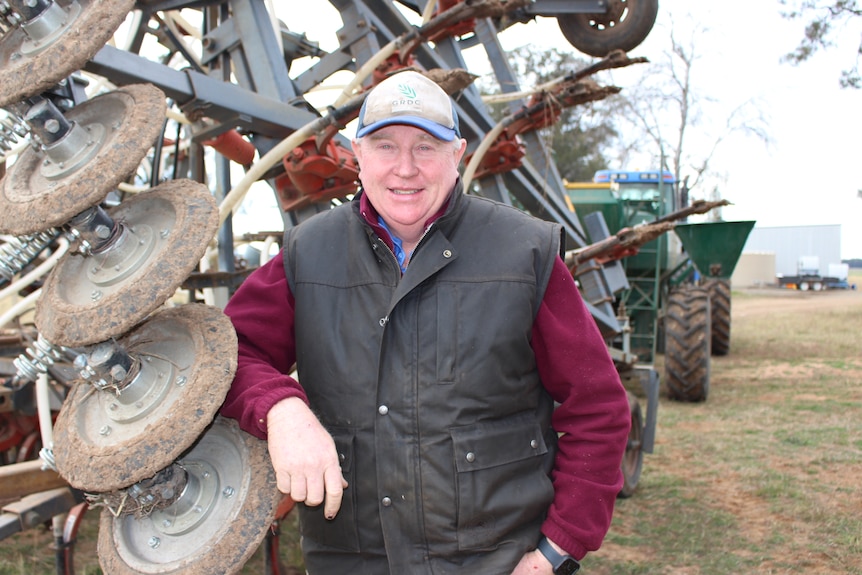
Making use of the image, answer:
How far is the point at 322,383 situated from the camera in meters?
1.82

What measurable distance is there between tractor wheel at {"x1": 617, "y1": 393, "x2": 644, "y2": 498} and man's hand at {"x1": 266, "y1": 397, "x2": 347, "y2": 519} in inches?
150

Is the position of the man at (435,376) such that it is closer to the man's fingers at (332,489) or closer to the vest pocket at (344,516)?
the vest pocket at (344,516)

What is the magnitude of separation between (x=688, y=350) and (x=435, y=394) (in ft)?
22.1

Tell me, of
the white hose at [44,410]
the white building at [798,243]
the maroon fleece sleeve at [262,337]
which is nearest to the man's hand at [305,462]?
the maroon fleece sleeve at [262,337]

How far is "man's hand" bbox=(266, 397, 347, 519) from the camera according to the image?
5.12 feet

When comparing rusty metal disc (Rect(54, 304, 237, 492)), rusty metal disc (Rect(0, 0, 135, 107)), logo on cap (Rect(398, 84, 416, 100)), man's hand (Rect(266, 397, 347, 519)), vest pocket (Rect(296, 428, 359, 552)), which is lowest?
vest pocket (Rect(296, 428, 359, 552))

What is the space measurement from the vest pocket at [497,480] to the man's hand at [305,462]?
0.29 m

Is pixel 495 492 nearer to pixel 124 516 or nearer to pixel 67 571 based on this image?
pixel 124 516

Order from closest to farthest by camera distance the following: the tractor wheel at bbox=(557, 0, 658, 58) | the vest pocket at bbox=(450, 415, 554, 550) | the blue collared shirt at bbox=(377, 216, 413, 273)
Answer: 1. the vest pocket at bbox=(450, 415, 554, 550)
2. the blue collared shirt at bbox=(377, 216, 413, 273)
3. the tractor wheel at bbox=(557, 0, 658, 58)

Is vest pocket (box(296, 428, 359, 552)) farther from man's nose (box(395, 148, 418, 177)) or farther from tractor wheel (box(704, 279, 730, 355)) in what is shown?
tractor wheel (box(704, 279, 730, 355))

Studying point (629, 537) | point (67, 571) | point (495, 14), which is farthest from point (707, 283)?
point (67, 571)

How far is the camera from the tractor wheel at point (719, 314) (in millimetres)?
11383

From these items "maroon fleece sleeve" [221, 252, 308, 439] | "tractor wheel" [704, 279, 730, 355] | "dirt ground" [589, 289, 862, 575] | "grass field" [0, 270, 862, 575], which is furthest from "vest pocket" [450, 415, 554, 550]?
"tractor wheel" [704, 279, 730, 355]

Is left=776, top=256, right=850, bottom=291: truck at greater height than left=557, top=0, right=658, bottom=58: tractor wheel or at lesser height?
lesser
